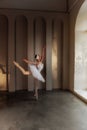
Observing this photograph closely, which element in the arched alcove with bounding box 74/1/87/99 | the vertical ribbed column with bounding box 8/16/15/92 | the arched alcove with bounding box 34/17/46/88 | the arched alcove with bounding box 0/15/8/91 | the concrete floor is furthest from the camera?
the arched alcove with bounding box 34/17/46/88

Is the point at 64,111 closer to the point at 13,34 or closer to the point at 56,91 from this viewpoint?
the point at 56,91

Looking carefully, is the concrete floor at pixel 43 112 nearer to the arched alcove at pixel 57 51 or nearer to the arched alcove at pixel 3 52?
the arched alcove at pixel 3 52

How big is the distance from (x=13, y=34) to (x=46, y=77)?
1524 millimetres

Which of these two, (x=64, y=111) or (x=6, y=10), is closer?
(x=64, y=111)

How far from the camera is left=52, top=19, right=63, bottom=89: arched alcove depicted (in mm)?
5656

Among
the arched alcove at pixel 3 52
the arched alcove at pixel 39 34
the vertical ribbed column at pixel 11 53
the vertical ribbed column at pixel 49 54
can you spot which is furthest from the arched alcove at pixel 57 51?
the arched alcove at pixel 3 52

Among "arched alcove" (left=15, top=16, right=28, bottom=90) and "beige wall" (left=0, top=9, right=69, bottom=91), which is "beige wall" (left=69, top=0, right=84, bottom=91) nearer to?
"beige wall" (left=0, top=9, right=69, bottom=91)

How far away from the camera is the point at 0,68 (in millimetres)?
5508

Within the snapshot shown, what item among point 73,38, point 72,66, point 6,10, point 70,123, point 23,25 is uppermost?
point 6,10

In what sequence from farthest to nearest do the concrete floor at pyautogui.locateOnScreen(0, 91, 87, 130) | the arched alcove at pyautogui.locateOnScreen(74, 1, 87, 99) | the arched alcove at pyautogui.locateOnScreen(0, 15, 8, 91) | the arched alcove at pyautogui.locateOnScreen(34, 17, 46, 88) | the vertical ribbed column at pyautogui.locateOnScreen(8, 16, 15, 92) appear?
the arched alcove at pyautogui.locateOnScreen(34, 17, 46, 88) → the arched alcove at pyautogui.locateOnScreen(0, 15, 8, 91) → the vertical ribbed column at pyautogui.locateOnScreen(8, 16, 15, 92) → the arched alcove at pyautogui.locateOnScreen(74, 1, 87, 99) → the concrete floor at pyautogui.locateOnScreen(0, 91, 87, 130)

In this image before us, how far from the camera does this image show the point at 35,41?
18.2ft

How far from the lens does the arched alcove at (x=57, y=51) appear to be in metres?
5.66

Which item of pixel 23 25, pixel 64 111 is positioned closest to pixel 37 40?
pixel 23 25

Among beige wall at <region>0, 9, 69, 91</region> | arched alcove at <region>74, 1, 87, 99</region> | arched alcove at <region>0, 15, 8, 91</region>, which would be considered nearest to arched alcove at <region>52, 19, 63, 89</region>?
beige wall at <region>0, 9, 69, 91</region>
